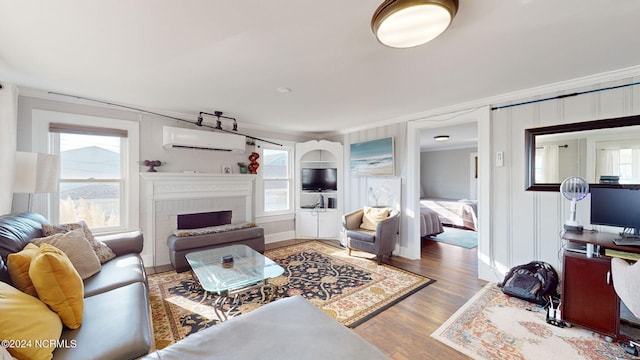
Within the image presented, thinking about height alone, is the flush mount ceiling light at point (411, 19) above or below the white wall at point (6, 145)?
above

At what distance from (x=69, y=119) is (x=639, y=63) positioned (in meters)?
6.00

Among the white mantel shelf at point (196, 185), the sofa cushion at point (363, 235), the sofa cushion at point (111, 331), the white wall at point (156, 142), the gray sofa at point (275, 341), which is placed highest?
the white wall at point (156, 142)

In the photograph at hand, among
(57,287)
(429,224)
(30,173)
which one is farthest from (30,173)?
(429,224)

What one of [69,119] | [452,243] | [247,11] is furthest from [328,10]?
[452,243]

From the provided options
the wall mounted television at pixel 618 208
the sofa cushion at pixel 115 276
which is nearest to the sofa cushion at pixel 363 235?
the wall mounted television at pixel 618 208

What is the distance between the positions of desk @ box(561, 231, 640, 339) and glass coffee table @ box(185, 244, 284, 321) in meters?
2.53

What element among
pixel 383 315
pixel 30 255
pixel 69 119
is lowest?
pixel 383 315

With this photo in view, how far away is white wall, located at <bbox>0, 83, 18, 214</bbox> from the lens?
244 cm

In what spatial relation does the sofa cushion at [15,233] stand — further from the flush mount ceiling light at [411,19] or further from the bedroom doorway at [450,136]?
the bedroom doorway at [450,136]

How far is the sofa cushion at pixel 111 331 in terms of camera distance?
1.15 meters

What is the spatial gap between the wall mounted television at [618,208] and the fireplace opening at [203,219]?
182 inches

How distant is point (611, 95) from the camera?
→ 7.89 ft

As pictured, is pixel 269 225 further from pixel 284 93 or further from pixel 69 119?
pixel 69 119

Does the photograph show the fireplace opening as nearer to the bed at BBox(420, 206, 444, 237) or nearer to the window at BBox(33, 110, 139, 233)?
the window at BBox(33, 110, 139, 233)
